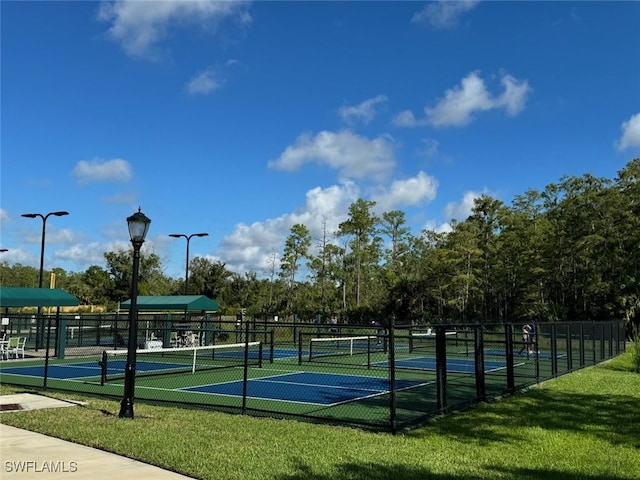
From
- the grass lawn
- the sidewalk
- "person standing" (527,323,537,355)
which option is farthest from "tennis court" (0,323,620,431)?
the sidewalk

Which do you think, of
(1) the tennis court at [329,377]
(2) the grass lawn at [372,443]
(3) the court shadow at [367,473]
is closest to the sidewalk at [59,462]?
(2) the grass lawn at [372,443]

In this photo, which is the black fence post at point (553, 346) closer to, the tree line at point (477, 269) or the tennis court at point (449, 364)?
the tennis court at point (449, 364)

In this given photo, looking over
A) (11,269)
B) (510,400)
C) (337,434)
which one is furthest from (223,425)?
(11,269)

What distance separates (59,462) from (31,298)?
66.9 feet

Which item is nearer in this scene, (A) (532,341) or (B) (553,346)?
(B) (553,346)

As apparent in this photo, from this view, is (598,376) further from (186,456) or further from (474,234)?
(474,234)

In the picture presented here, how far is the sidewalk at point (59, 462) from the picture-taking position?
6.40 metres

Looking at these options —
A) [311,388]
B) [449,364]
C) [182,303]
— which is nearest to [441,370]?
[311,388]

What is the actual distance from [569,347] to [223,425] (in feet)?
40.4

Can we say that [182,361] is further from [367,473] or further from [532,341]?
[367,473]

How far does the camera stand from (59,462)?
22.9 ft

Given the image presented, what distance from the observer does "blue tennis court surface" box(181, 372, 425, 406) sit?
13.0 metres

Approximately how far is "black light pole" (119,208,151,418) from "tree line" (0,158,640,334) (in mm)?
34394

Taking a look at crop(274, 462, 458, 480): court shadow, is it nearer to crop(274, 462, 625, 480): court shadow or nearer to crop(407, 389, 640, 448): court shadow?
crop(274, 462, 625, 480): court shadow
